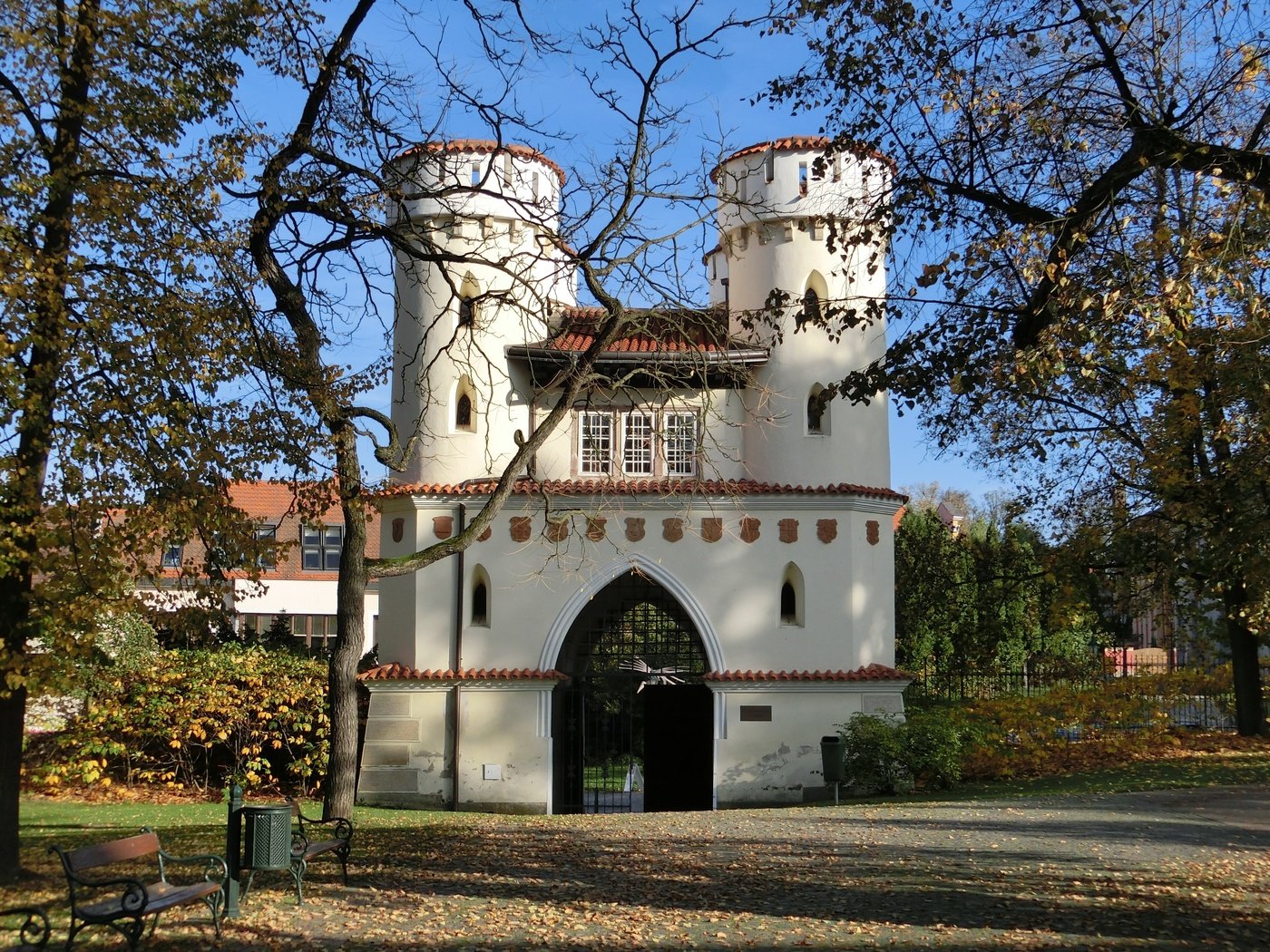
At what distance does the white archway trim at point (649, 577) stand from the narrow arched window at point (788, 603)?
4.36 feet

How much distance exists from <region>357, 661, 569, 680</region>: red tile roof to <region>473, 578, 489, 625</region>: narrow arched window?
0.99 meters

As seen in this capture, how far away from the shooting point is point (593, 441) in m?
22.7

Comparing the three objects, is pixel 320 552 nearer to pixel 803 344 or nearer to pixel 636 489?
pixel 636 489

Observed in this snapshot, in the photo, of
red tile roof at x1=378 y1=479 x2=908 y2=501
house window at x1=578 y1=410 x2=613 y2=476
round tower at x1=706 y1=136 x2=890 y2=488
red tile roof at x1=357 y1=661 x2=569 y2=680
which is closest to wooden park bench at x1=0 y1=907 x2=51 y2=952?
red tile roof at x1=357 y1=661 x2=569 y2=680

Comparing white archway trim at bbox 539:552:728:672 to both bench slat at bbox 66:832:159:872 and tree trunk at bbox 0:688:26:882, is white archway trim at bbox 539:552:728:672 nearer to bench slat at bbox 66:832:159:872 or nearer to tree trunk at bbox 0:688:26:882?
tree trunk at bbox 0:688:26:882

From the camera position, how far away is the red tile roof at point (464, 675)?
21562mm

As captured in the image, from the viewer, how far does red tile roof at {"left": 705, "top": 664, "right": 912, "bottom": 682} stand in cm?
2142

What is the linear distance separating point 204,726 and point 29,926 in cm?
1426

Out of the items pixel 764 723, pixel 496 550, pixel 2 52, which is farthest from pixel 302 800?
pixel 2 52

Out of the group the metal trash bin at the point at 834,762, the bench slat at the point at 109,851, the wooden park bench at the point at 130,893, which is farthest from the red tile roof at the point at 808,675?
the bench slat at the point at 109,851

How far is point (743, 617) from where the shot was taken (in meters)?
21.9

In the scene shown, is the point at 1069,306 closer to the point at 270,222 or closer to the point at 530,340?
the point at 270,222

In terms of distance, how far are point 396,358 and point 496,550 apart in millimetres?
4421

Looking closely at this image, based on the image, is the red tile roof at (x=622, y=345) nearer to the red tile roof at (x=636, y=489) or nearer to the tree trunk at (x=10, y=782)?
the red tile roof at (x=636, y=489)
